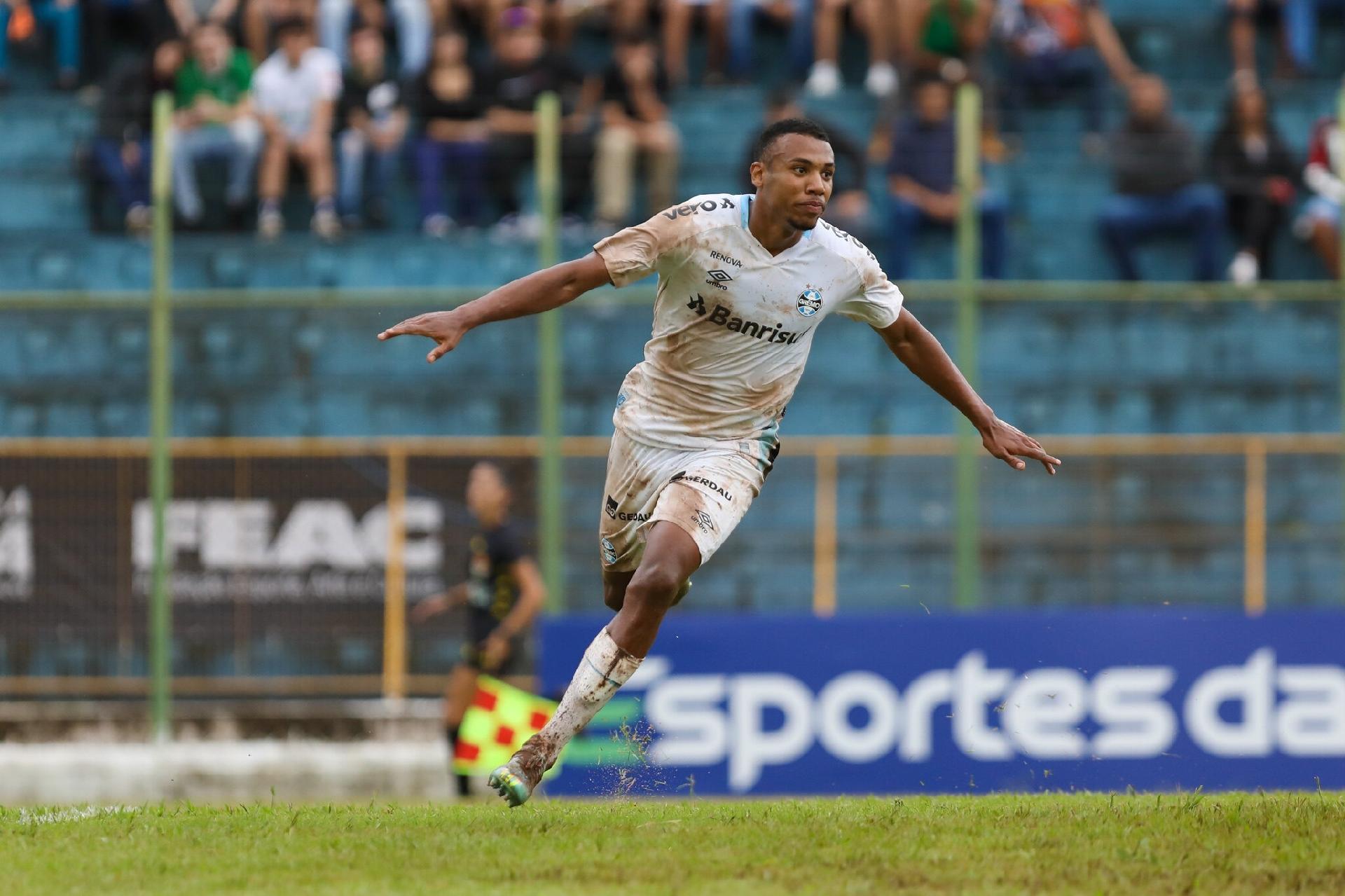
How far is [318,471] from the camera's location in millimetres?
14969

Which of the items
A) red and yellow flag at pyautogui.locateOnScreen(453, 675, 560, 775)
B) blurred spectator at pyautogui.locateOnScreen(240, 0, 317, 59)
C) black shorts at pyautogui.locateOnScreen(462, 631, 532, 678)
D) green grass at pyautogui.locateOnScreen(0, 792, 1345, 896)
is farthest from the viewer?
blurred spectator at pyautogui.locateOnScreen(240, 0, 317, 59)

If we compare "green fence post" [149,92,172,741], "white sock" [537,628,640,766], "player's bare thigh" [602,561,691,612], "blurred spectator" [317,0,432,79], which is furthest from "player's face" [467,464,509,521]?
"white sock" [537,628,640,766]

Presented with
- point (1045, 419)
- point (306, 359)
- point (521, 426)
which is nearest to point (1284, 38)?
point (1045, 419)

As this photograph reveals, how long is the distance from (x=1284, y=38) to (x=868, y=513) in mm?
6480

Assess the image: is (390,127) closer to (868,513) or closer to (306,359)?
(306,359)

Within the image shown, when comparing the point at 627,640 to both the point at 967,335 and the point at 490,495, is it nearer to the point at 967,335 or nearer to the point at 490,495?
the point at 490,495

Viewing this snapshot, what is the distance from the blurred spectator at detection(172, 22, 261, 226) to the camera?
49.9 ft

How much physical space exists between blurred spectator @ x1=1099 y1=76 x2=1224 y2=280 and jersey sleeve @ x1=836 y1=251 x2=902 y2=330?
7190 mm

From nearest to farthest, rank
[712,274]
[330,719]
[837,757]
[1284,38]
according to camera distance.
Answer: [712,274], [837,757], [330,719], [1284,38]

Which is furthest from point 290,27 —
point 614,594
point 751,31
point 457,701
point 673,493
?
point 673,493

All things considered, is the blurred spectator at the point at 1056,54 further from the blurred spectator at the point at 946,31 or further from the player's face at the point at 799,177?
the player's face at the point at 799,177

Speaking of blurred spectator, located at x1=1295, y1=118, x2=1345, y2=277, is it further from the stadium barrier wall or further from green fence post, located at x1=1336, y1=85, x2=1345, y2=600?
the stadium barrier wall

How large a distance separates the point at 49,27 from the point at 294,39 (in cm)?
268

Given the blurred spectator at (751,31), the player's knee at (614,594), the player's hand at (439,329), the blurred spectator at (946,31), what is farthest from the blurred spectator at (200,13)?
the player's hand at (439,329)
